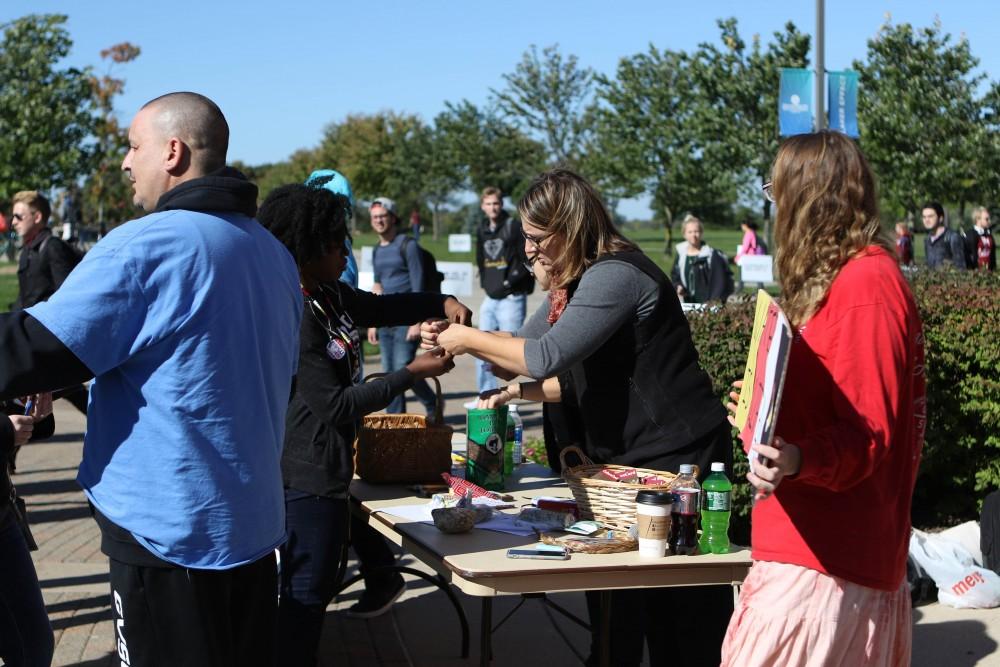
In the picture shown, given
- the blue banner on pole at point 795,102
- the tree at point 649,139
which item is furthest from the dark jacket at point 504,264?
the tree at point 649,139

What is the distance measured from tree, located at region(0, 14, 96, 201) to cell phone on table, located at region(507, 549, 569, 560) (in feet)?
95.4

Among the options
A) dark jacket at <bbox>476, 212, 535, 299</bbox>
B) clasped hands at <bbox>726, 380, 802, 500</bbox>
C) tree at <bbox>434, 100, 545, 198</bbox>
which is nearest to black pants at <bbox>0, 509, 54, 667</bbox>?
clasped hands at <bbox>726, 380, 802, 500</bbox>

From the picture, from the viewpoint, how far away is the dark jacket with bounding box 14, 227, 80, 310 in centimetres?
799

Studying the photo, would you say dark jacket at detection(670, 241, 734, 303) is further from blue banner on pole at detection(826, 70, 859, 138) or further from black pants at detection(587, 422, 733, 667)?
black pants at detection(587, 422, 733, 667)

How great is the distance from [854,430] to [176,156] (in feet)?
5.22

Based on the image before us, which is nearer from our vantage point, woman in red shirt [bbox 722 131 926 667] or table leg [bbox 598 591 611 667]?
woman in red shirt [bbox 722 131 926 667]

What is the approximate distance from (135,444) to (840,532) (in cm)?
154

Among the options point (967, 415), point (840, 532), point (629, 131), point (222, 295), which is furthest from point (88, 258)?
point (629, 131)

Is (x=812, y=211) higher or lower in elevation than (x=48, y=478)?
higher

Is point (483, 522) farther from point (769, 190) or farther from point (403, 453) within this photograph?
point (769, 190)

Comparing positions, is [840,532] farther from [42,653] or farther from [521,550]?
[42,653]

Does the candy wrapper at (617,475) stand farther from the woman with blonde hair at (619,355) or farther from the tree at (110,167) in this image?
the tree at (110,167)

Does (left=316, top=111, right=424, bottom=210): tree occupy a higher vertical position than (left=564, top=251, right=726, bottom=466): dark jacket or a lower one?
higher

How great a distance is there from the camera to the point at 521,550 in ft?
10.8
